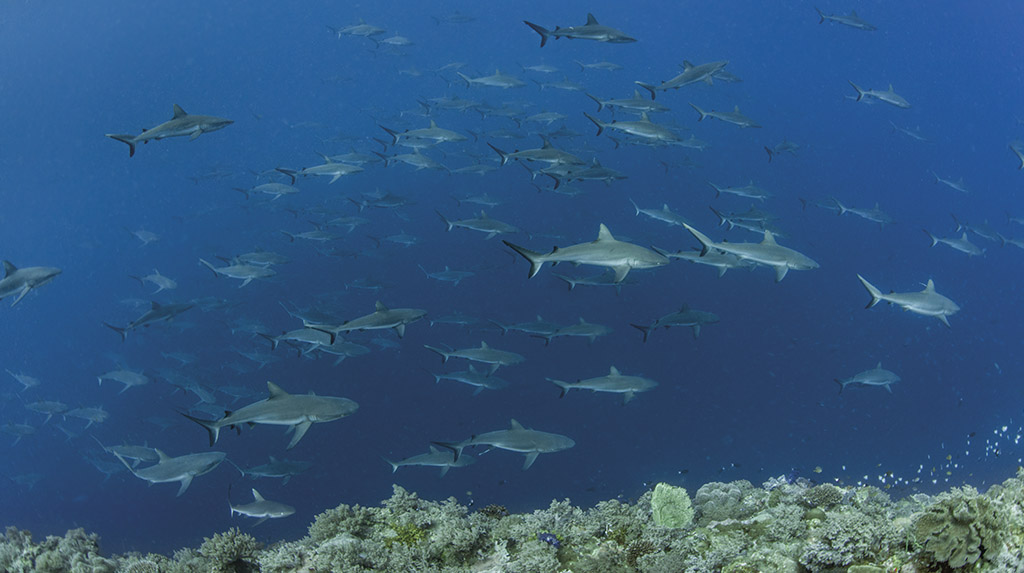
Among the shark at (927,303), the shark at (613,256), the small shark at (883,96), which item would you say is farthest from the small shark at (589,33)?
the small shark at (883,96)

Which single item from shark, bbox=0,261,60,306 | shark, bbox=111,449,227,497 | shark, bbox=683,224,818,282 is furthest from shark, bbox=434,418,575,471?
shark, bbox=0,261,60,306

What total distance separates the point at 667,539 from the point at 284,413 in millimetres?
4580

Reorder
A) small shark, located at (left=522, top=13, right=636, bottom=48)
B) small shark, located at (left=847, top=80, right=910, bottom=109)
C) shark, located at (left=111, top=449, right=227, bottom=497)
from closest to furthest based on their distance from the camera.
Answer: shark, located at (left=111, top=449, right=227, bottom=497) → small shark, located at (left=522, top=13, right=636, bottom=48) → small shark, located at (left=847, top=80, right=910, bottom=109)

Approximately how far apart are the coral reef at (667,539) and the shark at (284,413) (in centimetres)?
112

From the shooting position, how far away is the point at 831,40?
149 meters

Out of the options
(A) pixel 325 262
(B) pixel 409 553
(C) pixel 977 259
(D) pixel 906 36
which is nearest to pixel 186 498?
(A) pixel 325 262

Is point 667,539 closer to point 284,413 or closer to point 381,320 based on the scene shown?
point 284,413

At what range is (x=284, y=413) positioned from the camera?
6.66 meters

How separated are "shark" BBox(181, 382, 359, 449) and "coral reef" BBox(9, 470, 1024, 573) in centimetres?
112

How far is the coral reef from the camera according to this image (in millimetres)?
3463

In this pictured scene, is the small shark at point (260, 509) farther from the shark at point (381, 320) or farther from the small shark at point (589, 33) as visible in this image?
the small shark at point (589, 33)

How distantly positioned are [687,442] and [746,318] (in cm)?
785

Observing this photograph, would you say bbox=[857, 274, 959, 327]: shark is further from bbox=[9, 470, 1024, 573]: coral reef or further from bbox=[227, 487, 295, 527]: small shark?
bbox=[227, 487, 295, 527]: small shark

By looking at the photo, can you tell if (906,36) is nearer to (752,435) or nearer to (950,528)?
(752,435)
